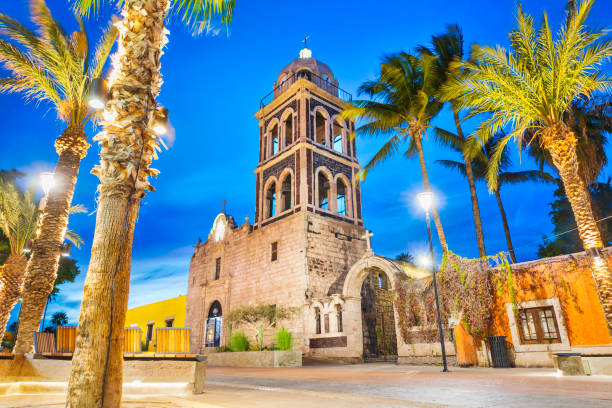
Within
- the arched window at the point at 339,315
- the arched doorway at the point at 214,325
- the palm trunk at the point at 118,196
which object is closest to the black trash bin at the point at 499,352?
the arched window at the point at 339,315

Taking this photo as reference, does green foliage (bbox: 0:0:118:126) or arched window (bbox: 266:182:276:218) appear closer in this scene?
green foliage (bbox: 0:0:118:126)

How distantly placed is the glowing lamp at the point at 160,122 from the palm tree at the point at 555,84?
900cm

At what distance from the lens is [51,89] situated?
949cm

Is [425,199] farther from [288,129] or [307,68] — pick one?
[307,68]

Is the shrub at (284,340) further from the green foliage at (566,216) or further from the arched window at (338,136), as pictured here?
the green foliage at (566,216)

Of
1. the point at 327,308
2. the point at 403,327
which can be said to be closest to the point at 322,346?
the point at 327,308

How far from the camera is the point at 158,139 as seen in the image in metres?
4.06

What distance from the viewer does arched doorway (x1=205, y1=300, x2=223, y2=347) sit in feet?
71.7

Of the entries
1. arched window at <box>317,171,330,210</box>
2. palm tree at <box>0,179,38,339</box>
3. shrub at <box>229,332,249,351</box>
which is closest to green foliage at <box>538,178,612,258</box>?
arched window at <box>317,171,330,210</box>

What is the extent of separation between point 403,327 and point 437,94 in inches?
367

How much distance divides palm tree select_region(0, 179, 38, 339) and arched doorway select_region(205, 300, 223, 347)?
11298 millimetres

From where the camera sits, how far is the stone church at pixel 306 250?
16.9 metres

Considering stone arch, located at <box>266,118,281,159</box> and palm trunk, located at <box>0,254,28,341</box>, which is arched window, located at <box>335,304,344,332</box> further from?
palm trunk, located at <box>0,254,28,341</box>

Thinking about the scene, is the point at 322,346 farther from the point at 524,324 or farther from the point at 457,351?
the point at 524,324
